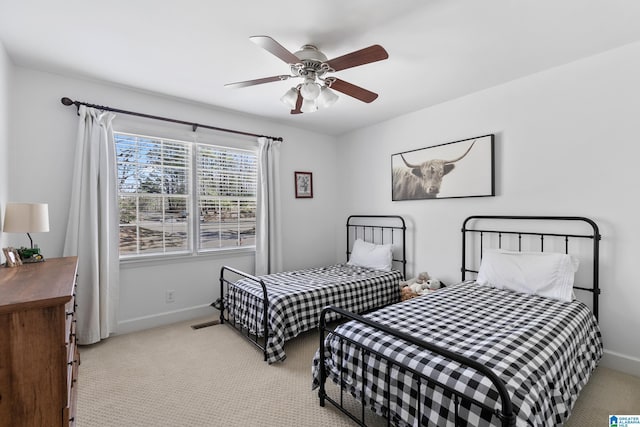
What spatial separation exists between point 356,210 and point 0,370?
3.88 m

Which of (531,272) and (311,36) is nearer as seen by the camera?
(311,36)

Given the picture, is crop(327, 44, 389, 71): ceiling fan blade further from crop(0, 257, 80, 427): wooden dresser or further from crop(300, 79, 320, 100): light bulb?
crop(0, 257, 80, 427): wooden dresser

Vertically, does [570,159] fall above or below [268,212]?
above

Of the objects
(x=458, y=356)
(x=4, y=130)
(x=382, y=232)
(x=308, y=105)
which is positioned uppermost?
(x=308, y=105)

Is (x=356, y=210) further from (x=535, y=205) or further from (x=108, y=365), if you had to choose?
(x=108, y=365)

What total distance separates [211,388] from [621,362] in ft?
10.2

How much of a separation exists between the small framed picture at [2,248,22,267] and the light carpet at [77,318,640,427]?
971 millimetres

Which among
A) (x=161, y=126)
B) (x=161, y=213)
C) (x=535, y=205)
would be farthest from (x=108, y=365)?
(x=535, y=205)

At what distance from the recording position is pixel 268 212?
3.92m

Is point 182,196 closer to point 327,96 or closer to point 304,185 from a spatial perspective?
point 304,185

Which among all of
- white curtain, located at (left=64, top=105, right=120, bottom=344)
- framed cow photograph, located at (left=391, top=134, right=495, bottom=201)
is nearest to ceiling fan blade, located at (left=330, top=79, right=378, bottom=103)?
framed cow photograph, located at (left=391, top=134, right=495, bottom=201)

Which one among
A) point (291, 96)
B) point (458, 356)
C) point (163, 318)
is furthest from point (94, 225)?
point (458, 356)

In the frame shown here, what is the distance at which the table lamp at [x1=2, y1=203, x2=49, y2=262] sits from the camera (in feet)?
6.46

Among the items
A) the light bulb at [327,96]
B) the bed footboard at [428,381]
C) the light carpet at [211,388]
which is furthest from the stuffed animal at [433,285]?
the light bulb at [327,96]
